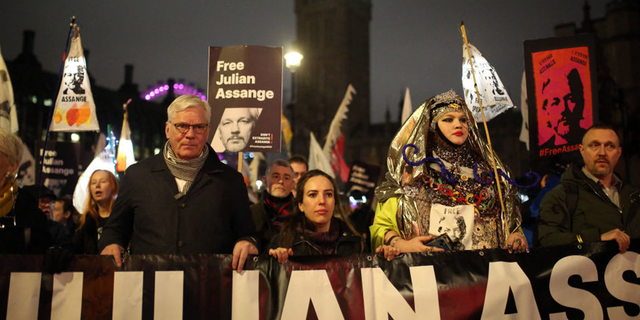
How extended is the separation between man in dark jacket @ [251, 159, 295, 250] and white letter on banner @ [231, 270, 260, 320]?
153 centimetres

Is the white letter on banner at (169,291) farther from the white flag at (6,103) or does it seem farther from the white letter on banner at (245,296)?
the white flag at (6,103)

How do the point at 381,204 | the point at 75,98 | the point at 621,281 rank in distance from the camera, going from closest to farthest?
the point at 621,281 → the point at 381,204 → the point at 75,98

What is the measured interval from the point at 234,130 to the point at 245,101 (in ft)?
1.01

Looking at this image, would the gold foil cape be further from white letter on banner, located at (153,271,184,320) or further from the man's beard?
white letter on banner, located at (153,271,184,320)

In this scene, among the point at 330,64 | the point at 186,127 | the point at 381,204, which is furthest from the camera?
the point at 330,64

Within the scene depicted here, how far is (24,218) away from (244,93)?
260 cm

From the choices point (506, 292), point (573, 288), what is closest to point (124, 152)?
point (506, 292)

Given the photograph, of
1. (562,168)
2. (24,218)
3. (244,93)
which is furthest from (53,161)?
(562,168)

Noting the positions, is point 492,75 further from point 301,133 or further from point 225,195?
point 301,133

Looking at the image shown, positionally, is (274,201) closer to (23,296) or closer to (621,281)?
(23,296)

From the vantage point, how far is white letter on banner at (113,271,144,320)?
3004mm

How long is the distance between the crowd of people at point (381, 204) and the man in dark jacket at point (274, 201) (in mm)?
899

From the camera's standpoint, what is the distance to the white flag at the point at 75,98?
661cm

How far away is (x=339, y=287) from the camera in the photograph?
3.14 m
